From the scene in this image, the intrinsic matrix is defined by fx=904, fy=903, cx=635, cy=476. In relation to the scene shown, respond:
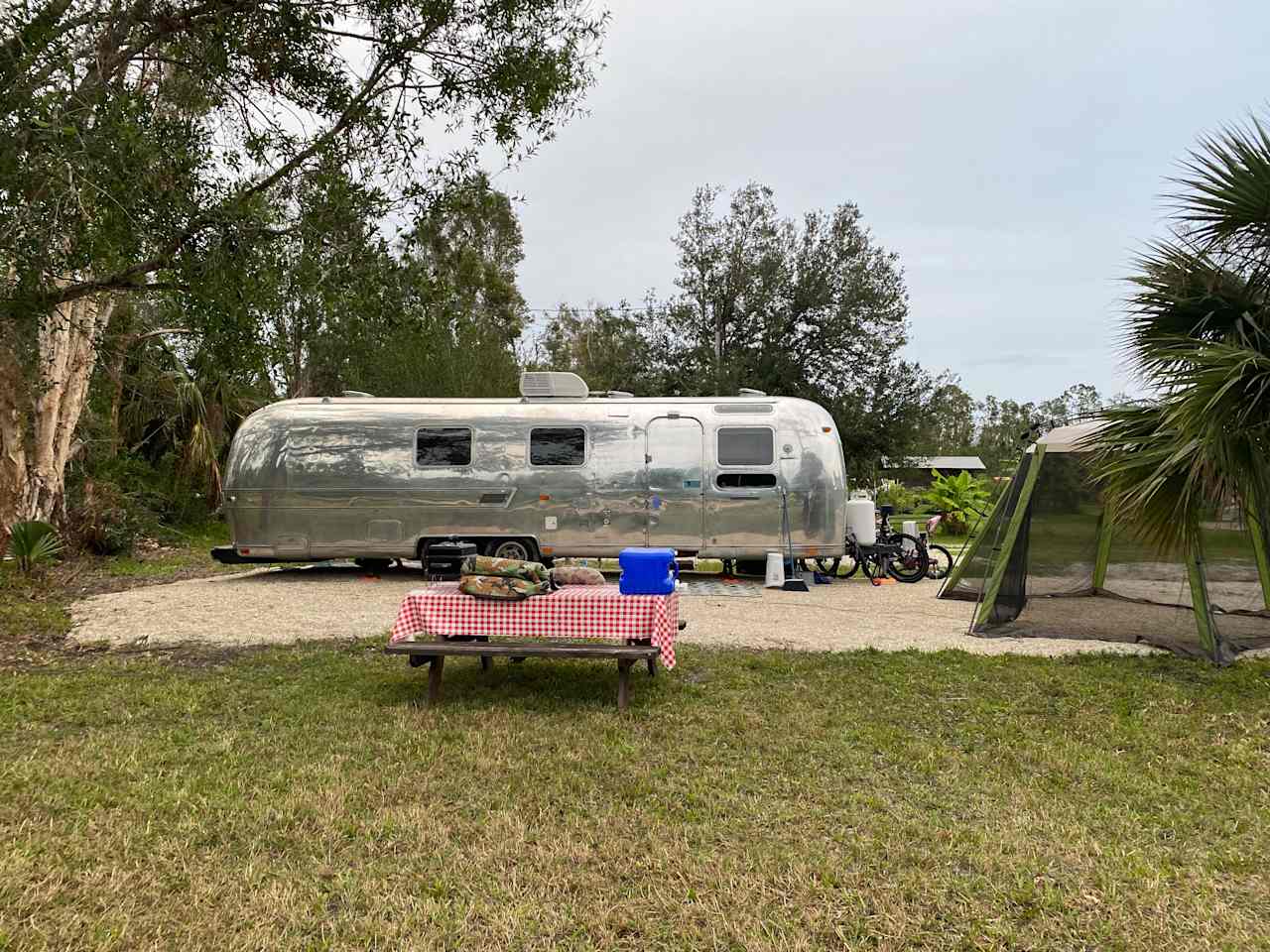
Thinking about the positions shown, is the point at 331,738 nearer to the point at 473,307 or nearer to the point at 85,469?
the point at 85,469

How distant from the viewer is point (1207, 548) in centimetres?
727

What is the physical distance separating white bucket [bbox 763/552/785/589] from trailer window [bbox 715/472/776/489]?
88 cm

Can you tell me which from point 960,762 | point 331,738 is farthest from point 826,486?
point 331,738

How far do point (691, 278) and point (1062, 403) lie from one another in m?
41.2

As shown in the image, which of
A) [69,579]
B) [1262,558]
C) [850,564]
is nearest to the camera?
[1262,558]

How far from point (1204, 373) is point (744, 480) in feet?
19.5

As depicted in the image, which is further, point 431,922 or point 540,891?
point 540,891

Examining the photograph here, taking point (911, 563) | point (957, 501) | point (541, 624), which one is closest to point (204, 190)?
point (541, 624)

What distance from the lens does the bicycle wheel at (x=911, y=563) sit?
1244cm

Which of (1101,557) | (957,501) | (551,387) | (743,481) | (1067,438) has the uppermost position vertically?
(551,387)

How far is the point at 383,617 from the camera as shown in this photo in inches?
343

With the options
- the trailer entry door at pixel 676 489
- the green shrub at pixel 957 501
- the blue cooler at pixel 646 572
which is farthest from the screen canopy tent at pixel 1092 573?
the green shrub at pixel 957 501

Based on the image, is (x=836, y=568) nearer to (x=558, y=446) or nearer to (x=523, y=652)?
(x=558, y=446)

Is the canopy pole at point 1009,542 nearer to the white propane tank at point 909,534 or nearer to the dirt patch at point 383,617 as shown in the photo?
the dirt patch at point 383,617
